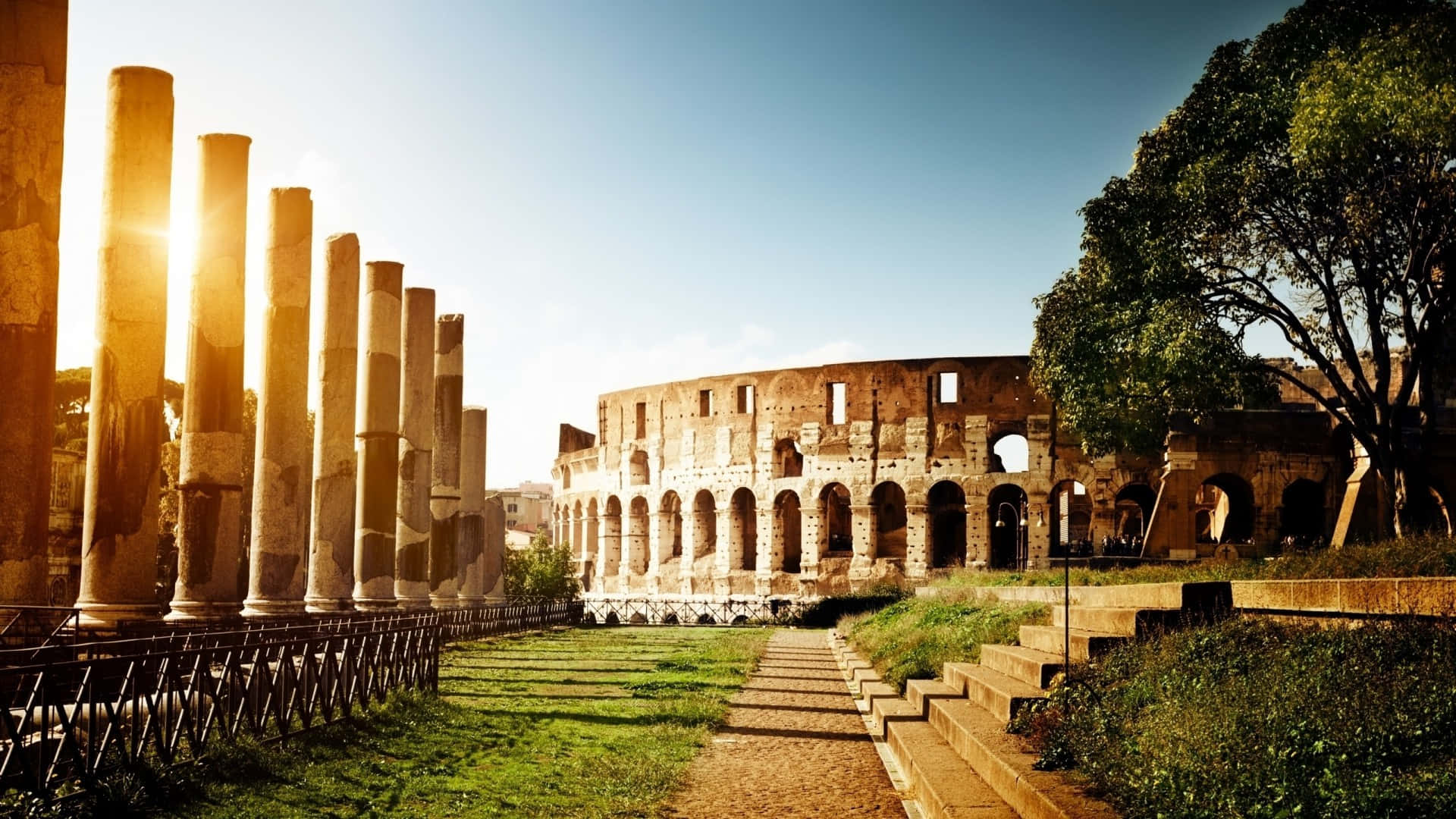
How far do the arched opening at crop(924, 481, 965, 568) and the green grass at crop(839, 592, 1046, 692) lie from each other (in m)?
16.0

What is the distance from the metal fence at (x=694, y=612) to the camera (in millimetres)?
33344

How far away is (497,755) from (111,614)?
180 inches

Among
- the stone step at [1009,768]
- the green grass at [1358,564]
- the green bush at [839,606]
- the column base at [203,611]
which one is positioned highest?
the green grass at [1358,564]

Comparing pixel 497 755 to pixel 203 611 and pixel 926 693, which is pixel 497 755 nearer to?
pixel 926 693

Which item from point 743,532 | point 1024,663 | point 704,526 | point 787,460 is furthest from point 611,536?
point 1024,663

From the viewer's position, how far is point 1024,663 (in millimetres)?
7988

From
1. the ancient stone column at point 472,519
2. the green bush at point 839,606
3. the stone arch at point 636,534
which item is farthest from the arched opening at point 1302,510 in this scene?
the stone arch at point 636,534

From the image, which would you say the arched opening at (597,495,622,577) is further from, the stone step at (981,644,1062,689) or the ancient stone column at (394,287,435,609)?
the stone step at (981,644,1062,689)

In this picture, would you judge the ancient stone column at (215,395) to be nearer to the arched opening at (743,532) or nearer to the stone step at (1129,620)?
the stone step at (1129,620)

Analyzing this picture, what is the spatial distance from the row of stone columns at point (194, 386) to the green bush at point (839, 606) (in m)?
12.8

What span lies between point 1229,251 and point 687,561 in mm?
25219

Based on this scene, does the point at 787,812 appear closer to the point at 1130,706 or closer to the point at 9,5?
the point at 1130,706

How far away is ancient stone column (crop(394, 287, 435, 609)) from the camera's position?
64.1 feet

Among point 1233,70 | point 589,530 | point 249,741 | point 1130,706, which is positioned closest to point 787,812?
point 1130,706
